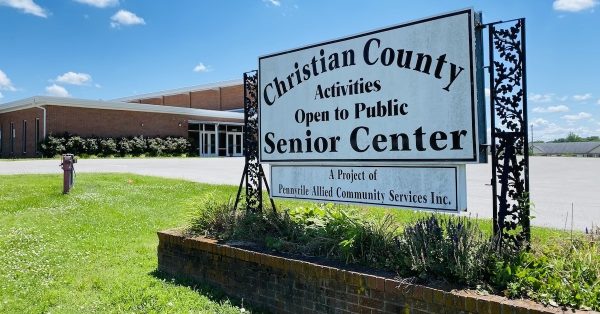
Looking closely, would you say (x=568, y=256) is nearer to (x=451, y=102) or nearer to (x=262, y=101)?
(x=451, y=102)

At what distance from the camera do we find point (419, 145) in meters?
4.03

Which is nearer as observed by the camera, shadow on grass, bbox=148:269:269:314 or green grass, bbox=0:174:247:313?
shadow on grass, bbox=148:269:269:314

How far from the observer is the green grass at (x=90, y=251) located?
441cm

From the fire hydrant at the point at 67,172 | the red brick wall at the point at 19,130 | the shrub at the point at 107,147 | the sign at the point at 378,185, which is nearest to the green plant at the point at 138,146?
the shrub at the point at 107,147

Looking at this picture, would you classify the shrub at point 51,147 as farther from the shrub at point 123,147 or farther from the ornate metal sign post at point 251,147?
the ornate metal sign post at point 251,147

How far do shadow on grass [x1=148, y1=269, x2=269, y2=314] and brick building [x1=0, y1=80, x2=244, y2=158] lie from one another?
98.1 feet

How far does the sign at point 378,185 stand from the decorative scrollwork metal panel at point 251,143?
34cm

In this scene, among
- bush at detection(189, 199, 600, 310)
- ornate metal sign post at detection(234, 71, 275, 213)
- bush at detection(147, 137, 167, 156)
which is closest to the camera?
bush at detection(189, 199, 600, 310)

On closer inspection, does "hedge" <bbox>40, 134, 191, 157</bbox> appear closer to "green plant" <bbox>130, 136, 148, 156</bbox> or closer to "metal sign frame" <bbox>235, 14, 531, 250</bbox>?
"green plant" <bbox>130, 136, 148, 156</bbox>

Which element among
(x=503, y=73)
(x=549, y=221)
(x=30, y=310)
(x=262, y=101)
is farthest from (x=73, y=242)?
(x=549, y=221)

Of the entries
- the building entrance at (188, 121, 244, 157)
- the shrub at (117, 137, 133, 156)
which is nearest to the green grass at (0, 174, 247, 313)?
the shrub at (117, 137, 133, 156)

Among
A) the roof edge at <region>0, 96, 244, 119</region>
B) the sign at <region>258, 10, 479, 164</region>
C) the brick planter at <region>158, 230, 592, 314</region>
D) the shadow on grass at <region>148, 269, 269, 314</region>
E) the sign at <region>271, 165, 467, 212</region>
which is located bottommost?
the shadow on grass at <region>148, 269, 269, 314</region>

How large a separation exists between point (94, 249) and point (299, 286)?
3887 millimetres

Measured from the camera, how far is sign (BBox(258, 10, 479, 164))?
3820 millimetres
